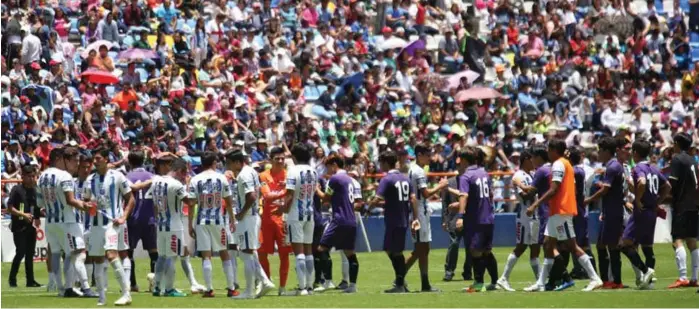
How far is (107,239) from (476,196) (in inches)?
208

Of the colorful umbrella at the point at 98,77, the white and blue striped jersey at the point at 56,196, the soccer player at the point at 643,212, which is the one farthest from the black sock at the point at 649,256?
the colorful umbrella at the point at 98,77

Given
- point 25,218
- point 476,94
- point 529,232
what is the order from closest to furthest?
point 529,232, point 25,218, point 476,94

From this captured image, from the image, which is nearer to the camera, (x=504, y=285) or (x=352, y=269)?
(x=504, y=285)

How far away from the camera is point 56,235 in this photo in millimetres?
21859

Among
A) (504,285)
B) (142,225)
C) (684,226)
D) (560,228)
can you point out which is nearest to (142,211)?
(142,225)

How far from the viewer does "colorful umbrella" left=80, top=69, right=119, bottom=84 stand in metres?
35.2

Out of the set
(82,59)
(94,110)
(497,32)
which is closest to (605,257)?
(94,110)

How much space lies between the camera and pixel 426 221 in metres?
22.4

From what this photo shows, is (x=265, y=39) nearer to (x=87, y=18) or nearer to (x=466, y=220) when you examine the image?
(x=87, y=18)

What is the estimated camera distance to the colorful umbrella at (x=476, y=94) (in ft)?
131

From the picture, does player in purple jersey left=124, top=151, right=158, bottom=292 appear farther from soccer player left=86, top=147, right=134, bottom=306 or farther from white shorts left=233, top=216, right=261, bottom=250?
white shorts left=233, top=216, right=261, bottom=250

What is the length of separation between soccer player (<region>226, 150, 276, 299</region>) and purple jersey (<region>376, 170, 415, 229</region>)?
186 centimetres

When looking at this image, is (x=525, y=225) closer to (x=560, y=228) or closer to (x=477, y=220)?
(x=477, y=220)

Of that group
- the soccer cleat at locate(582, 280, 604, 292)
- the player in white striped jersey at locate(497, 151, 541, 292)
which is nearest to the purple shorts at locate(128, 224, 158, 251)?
the player in white striped jersey at locate(497, 151, 541, 292)
